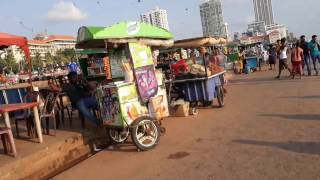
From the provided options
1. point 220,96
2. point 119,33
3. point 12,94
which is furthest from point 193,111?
point 12,94

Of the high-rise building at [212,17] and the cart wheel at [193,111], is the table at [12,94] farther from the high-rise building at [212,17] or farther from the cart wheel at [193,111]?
the high-rise building at [212,17]

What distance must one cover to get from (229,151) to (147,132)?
177 cm

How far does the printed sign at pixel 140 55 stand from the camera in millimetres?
8341

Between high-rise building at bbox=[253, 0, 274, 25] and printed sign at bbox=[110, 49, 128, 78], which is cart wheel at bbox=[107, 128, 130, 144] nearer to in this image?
printed sign at bbox=[110, 49, 128, 78]

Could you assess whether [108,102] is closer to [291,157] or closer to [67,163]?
[67,163]

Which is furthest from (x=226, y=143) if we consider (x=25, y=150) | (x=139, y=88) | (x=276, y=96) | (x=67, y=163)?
(x=276, y=96)

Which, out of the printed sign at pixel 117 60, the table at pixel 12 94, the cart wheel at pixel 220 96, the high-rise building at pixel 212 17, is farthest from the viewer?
the high-rise building at pixel 212 17

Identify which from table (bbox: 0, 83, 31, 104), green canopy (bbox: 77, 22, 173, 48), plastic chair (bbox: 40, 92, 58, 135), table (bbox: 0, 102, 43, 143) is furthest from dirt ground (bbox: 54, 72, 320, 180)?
table (bbox: 0, 83, 31, 104)

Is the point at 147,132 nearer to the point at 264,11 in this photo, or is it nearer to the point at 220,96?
the point at 220,96

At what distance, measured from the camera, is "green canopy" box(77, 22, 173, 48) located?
7809 millimetres

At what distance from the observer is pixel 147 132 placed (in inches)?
314

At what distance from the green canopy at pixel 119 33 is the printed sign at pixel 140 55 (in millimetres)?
191

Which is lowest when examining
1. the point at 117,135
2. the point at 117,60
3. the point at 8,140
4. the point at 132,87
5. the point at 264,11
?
the point at 117,135

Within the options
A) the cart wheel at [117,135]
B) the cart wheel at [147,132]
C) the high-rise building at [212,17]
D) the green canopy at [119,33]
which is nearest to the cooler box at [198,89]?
the green canopy at [119,33]
